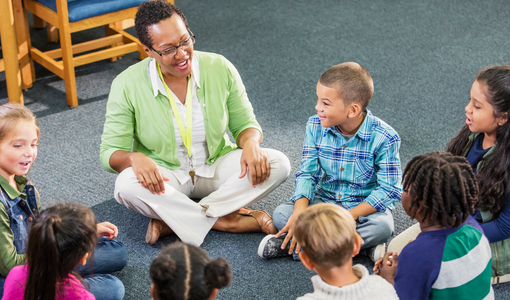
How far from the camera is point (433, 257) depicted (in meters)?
1.30

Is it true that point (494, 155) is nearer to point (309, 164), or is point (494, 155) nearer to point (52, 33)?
point (309, 164)

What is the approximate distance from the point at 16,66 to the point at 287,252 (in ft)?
5.88

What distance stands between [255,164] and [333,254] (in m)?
0.78

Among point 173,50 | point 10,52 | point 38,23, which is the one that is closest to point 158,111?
point 173,50

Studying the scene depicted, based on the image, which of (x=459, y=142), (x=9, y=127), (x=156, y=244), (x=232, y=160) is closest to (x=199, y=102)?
(x=232, y=160)

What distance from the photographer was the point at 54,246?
118 cm

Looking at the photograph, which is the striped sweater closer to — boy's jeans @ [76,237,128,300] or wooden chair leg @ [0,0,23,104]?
boy's jeans @ [76,237,128,300]

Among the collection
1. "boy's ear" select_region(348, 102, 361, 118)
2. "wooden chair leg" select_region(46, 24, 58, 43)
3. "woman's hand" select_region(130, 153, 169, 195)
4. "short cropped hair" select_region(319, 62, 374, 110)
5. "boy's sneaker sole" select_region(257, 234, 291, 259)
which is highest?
"short cropped hair" select_region(319, 62, 374, 110)

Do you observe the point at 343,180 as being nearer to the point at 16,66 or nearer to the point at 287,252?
the point at 287,252

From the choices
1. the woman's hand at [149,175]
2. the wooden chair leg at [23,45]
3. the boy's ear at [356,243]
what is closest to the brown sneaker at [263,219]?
the woman's hand at [149,175]

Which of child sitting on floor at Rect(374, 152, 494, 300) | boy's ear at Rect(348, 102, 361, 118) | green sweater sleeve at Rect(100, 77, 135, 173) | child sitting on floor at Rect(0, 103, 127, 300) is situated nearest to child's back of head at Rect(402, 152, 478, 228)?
child sitting on floor at Rect(374, 152, 494, 300)

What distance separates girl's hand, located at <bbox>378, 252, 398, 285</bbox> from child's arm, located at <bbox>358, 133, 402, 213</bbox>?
329 millimetres

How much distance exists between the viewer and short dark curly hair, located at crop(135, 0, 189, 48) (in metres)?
1.79

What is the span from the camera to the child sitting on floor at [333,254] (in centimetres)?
115
